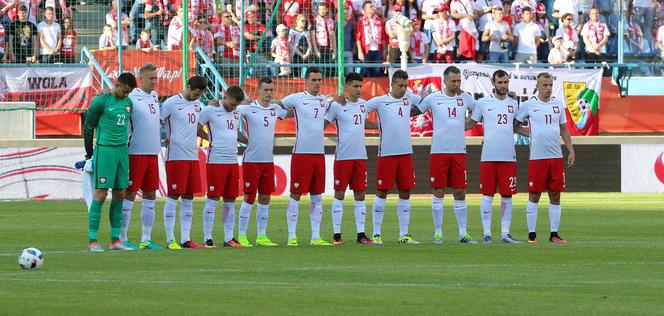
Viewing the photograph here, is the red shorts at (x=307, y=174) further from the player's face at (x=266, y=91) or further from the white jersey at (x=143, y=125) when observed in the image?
the white jersey at (x=143, y=125)

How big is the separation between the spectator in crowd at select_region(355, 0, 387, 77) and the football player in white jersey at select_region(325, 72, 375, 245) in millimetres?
14387

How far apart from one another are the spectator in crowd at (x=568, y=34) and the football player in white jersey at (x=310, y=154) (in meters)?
17.2

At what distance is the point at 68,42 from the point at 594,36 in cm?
1269

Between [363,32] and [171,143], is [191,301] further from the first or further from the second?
[363,32]

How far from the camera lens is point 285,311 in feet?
34.7

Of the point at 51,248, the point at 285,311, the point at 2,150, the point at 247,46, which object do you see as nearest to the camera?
the point at 285,311

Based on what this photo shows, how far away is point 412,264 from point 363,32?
18.8 meters

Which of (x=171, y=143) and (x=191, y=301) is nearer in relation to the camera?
(x=191, y=301)

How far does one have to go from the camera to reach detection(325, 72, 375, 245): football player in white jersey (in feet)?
58.7

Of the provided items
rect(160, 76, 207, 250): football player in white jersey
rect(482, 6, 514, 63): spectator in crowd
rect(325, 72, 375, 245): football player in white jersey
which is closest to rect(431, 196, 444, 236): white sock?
rect(325, 72, 375, 245): football player in white jersey

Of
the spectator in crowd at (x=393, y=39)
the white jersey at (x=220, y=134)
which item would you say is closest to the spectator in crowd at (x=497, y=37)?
the spectator in crowd at (x=393, y=39)

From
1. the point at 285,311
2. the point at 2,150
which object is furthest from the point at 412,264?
the point at 2,150

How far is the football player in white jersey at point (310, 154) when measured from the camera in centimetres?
1778

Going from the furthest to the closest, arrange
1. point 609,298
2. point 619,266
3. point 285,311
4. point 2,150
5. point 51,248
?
point 2,150 < point 51,248 < point 619,266 < point 609,298 < point 285,311
